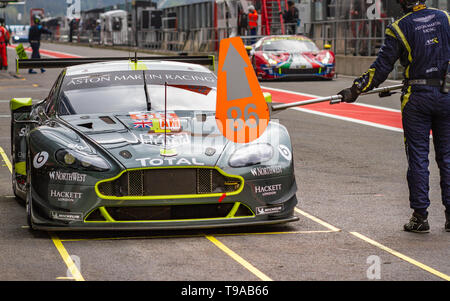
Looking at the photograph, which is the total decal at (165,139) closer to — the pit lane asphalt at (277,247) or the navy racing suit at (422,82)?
the pit lane asphalt at (277,247)

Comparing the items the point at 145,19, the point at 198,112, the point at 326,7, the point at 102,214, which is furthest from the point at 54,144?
the point at 145,19

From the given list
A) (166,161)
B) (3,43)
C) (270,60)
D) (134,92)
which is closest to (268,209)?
(166,161)

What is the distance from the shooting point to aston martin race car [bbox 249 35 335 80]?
2472cm

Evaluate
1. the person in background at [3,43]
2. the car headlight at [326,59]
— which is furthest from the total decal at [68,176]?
the person in background at [3,43]

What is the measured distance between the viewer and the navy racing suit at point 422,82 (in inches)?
250

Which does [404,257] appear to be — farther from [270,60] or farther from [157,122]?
[270,60]

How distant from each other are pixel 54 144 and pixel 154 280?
→ 5.49ft

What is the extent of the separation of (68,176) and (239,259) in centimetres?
131

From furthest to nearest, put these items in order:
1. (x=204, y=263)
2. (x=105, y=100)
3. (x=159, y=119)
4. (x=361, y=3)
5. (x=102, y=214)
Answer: (x=361, y=3) < (x=105, y=100) < (x=159, y=119) < (x=102, y=214) < (x=204, y=263)

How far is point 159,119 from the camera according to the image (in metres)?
6.64

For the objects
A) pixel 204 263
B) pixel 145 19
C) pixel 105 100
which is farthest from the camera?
pixel 145 19

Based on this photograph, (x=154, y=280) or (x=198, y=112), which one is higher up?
(x=198, y=112)

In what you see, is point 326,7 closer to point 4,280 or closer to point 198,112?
point 198,112

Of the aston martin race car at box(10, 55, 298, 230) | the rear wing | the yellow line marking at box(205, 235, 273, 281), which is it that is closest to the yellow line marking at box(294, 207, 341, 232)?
the aston martin race car at box(10, 55, 298, 230)
